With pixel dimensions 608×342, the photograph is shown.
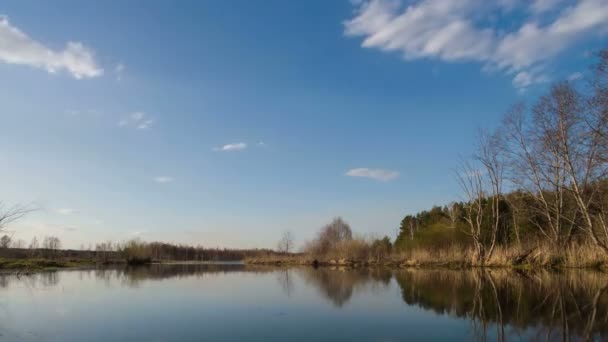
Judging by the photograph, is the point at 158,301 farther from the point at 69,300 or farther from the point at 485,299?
the point at 485,299

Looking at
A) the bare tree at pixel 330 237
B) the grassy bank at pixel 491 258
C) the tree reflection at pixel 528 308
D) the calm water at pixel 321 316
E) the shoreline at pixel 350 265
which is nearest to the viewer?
the tree reflection at pixel 528 308

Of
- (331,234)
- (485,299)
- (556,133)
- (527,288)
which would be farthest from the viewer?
(331,234)

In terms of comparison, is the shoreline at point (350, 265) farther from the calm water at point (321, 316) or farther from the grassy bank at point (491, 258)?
the calm water at point (321, 316)

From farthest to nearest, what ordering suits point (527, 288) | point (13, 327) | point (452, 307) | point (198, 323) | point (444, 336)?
point (527, 288) < point (452, 307) < point (198, 323) < point (13, 327) < point (444, 336)

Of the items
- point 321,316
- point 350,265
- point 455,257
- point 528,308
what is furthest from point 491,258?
point 321,316

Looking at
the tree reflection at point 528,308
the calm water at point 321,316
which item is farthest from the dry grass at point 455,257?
the calm water at point 321,316

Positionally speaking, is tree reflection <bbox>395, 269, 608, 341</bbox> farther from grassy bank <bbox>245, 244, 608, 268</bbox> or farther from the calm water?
grassy bank <bbox>245, 244, 608, 268</bbox>

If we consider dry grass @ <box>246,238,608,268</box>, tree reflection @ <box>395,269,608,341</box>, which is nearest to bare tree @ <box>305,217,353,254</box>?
dry grass @ <box>246,238,608,268</box>

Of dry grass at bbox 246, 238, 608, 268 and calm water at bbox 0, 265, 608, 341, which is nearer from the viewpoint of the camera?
calm water at bbox 0, 265, 608, 341

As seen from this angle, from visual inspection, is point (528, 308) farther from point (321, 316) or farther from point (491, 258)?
point (491, 258)

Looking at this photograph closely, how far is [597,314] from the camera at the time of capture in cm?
657

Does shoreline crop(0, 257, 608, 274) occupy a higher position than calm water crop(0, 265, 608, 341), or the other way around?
calm water crop(0, 265, 608, 341)

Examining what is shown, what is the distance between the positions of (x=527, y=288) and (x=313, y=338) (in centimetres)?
764

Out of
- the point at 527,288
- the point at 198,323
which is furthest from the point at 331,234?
the point at 198,323
